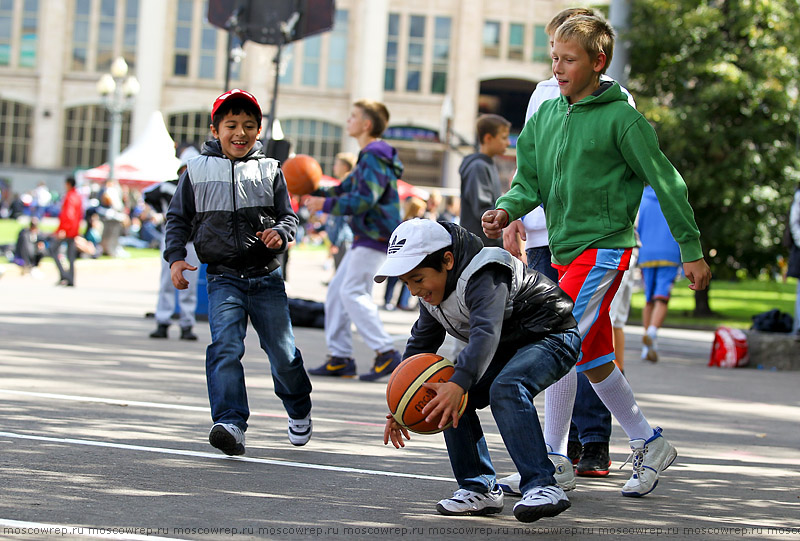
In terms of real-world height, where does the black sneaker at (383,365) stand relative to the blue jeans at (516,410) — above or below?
below

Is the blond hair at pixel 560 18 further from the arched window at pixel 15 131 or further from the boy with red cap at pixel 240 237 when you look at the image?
the arched window at pixel 15 131

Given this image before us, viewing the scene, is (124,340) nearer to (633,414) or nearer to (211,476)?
(211,476)

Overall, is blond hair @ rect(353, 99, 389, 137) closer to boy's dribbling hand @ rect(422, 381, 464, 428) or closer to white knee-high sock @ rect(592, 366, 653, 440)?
white knee-high sock @ rect(592, 366, 653, 440)

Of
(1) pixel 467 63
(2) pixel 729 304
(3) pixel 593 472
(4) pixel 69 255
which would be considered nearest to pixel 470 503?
(3) pixel 593 472

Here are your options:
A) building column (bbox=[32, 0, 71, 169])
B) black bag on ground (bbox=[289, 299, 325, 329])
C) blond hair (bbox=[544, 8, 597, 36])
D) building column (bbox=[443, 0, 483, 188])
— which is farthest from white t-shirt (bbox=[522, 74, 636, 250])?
building column (bbox=[32, 0, 71, 169])

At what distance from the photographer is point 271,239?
5707 millimetres

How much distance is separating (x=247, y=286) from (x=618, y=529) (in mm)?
2328

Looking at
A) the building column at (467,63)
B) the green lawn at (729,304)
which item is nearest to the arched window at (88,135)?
the building column at (467,63)

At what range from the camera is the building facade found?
6372 cm

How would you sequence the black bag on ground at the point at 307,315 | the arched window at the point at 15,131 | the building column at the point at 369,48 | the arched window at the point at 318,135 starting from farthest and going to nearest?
the arched window at the point at 15,131
the arched window at the point at 318,135
the building column at the point at 369,48
the black bag on ground at the point at 307,315

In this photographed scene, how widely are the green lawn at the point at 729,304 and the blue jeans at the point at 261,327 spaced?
44.5 feet

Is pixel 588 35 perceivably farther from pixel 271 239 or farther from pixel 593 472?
pixel 593 472

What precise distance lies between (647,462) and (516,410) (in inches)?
45.2

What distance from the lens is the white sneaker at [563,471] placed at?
5051 mm
